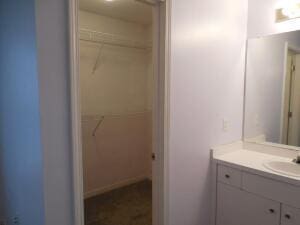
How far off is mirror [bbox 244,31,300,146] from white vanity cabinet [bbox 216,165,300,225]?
611mm

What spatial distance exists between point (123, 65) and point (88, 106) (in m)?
0.82

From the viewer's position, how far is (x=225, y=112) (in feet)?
6.97

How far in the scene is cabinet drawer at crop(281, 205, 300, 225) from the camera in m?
1.52

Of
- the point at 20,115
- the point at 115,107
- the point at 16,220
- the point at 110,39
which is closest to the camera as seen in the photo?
the point at 20,115

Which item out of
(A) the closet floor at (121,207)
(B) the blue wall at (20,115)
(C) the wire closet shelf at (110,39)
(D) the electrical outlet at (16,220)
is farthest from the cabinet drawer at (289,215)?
(C) the wire closet shelf at (110,39)

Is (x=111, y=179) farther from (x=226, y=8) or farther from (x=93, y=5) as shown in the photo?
(x=226, y=8)

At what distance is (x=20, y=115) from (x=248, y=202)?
1.83 metres

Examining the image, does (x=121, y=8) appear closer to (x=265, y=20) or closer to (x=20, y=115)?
(x=265, y=20)

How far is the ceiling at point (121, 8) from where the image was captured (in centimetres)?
251

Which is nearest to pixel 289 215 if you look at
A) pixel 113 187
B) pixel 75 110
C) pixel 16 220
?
pixel 75 110

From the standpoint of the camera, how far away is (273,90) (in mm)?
2160

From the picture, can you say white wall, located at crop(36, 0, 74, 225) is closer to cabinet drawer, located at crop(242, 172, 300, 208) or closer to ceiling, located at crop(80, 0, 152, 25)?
cabinet drawer, located at crop(242, 172, 300, 208)

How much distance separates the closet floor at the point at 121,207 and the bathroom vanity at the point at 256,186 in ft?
3.05

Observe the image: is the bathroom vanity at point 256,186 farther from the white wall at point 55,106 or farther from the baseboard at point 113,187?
the baseboard at point 113,187
